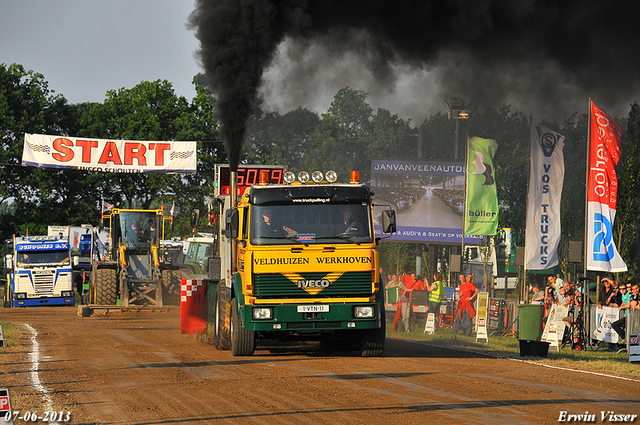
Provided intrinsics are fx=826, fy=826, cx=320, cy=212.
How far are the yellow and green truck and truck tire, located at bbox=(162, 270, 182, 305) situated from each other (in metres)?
14.9

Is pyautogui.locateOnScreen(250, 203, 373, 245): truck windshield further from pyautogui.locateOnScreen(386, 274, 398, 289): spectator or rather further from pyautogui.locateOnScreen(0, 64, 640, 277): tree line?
pyautogui.locateOnScreen(0, 64, 640, 277): tree line

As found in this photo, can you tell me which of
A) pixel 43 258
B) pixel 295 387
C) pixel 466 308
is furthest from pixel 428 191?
pixel 295 387

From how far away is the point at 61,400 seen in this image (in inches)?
384

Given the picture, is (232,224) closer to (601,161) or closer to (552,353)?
(552,353)

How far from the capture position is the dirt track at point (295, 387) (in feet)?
29.0

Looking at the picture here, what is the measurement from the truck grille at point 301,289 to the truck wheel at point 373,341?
1.07 metres

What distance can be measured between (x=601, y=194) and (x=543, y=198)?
3.98m

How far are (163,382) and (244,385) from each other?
119 cm

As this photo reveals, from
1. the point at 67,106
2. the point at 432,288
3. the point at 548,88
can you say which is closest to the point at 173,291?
the point at 432,288

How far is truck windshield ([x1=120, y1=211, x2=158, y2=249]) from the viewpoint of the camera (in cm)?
3027

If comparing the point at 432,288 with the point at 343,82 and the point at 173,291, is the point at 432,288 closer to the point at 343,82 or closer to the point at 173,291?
the point at 343,82

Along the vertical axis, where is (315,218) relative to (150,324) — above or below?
above

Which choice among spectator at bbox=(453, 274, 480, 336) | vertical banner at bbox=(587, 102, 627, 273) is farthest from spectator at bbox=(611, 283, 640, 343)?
spectator at bbox=(453, 274, 480, 336)

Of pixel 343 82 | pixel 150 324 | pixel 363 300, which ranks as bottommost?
pixel 150 324
